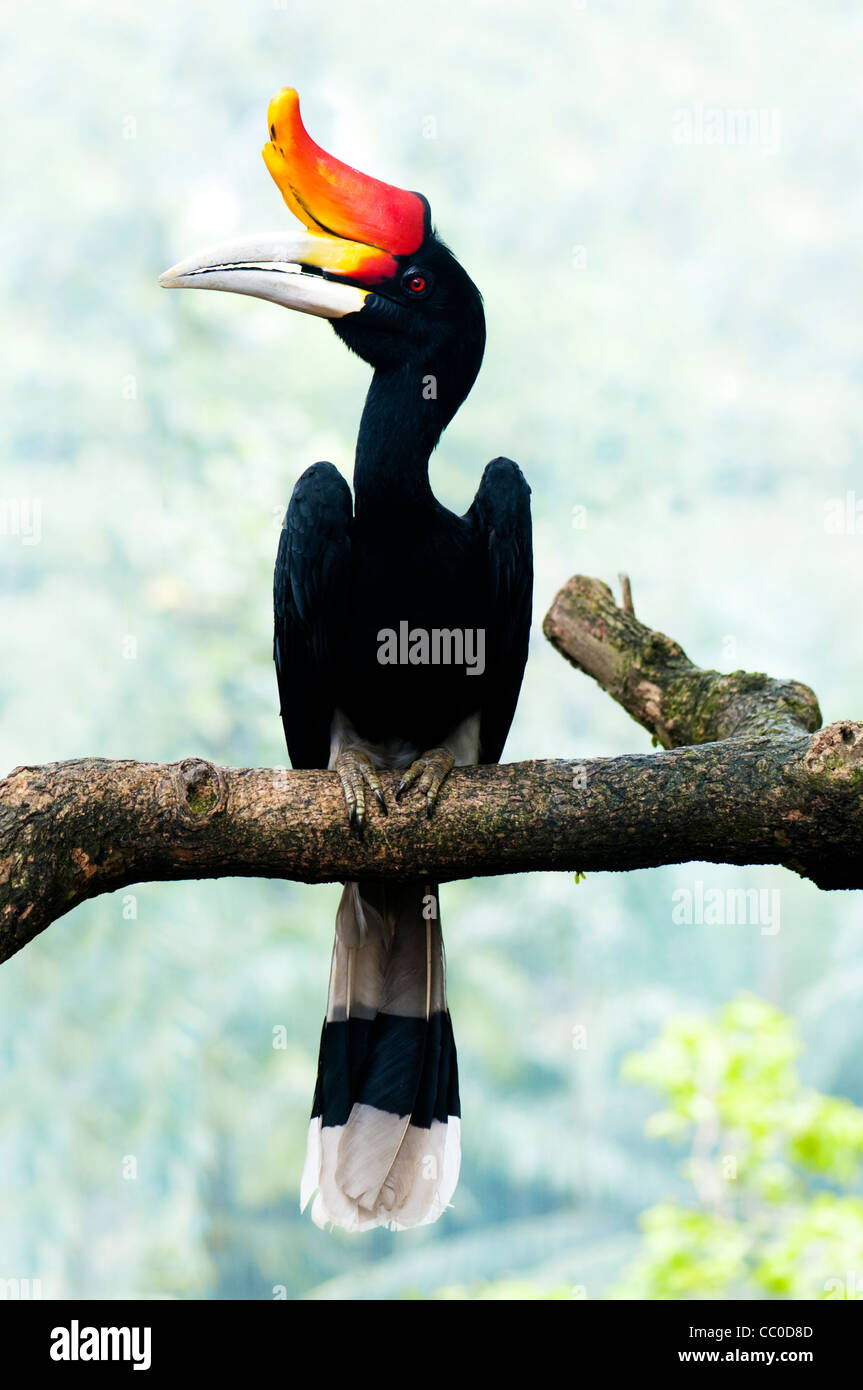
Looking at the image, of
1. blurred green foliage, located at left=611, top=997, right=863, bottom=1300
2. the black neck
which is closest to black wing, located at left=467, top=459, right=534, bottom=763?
the black neck

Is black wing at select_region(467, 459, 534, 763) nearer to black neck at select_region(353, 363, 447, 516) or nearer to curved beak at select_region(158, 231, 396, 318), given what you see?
black neck at select_region(353, 363, 447, 516)

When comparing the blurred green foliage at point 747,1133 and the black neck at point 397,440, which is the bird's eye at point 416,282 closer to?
the black neck at point 397,440

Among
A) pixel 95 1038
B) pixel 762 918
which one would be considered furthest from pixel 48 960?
pixel 762 918

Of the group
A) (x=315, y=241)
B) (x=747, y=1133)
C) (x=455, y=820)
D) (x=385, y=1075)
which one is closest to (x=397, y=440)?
(x=315, y=241)

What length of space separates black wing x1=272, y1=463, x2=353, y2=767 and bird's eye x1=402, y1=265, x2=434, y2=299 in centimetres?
41

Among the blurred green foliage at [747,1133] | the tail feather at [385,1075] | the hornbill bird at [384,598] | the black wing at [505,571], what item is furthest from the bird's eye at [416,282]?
the blurred green foliage at [747,1133]

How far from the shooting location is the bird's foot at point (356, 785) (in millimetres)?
2211

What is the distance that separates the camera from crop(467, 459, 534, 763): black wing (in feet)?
9.15

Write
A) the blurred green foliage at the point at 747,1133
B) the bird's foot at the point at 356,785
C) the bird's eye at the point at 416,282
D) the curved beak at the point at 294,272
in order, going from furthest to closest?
1. the blurred green foliage at the point at 747,1133
2. the bird's eye at the point at 416,282
3. the curved beak at the point at 294,272
4. the bird's foot at the point at 356,785

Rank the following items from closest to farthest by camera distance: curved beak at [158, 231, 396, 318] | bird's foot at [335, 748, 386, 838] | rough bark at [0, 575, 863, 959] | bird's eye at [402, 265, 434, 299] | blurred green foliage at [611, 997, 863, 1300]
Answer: rough bark at [0, 575, 863, 959], bird's foot at [335, 748, 386, 838], curved beak at [158, 231, 396, 318], bird's eye at [402, 265, 434, 299], blurred green foliage at [611, 997, 863, 1300]

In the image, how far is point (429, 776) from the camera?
7.74 ft

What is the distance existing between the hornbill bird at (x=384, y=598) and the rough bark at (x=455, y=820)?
1.63 ft
